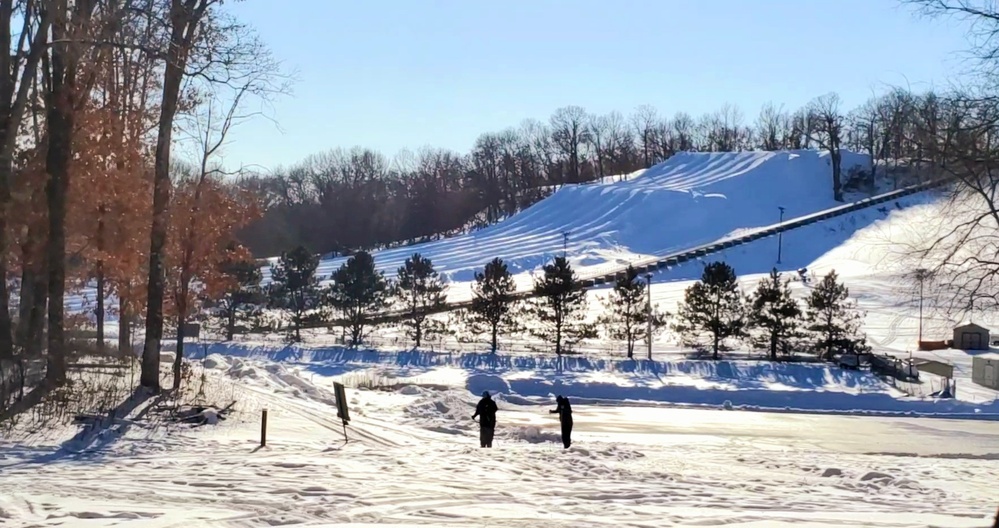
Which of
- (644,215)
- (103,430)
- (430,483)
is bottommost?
(430,483)

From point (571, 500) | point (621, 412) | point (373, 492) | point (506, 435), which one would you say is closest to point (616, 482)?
point (571, 500)

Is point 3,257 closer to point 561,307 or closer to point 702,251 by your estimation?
point 561,307

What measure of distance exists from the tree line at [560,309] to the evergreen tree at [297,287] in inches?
2.3

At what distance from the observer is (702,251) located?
265 feet

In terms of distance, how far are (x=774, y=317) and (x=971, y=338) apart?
13277mm

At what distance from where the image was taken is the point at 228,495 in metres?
9.26

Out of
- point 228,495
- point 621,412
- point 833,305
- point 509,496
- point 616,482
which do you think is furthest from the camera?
point 833,305

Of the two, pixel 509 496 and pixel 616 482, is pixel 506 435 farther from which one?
pixel 509 496

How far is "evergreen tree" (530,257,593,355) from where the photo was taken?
4562 centimetres

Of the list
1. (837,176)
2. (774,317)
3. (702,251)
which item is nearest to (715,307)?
(774,317)

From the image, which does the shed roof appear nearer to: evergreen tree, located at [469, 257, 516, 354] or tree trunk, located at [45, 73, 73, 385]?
evergreen tree, located at [469, 257, 516, 354]

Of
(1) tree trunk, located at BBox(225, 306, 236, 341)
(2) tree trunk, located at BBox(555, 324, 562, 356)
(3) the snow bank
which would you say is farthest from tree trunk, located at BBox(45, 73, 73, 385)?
(1) tree trunk, located at BBox(225, 306, 236, 341)

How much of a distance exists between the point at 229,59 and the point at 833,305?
3460 cm

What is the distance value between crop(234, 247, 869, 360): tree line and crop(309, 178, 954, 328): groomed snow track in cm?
87
